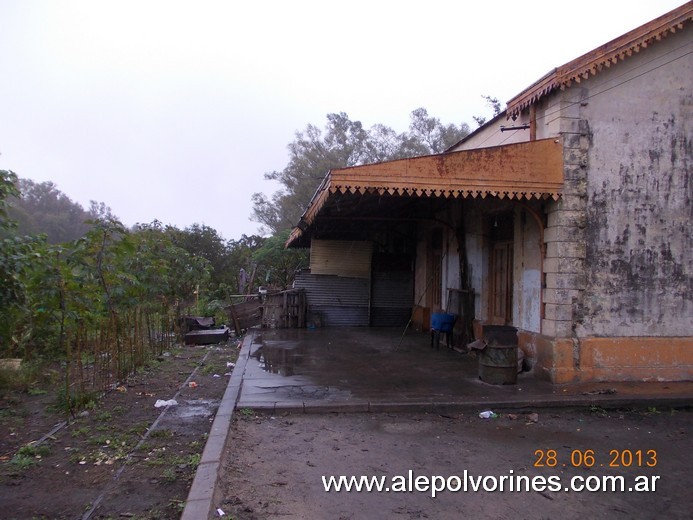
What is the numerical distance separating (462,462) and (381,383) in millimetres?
3068

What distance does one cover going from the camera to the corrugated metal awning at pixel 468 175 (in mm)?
7441

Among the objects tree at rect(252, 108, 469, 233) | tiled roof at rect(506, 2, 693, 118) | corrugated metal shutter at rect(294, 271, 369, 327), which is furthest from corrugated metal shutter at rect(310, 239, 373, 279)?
tree at rect(252, 108, 469, 233)

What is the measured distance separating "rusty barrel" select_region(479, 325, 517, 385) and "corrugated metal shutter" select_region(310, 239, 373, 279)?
8.19 metres

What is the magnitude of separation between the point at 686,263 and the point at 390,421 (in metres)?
5.63

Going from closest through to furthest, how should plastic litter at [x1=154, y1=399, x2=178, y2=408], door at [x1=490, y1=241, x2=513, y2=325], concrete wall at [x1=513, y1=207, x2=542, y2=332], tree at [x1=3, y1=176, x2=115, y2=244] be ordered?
plastic litter at [x1=154, y1=399, x2=178, y2=408] → concrete wall at [x1=513, y1=207, x2=542, y2=332] → door at [x1=490, y1=241, x2=513, y2=325] → tree at [x1=3, y1=176, x2=115, y2=244]

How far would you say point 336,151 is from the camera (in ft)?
140

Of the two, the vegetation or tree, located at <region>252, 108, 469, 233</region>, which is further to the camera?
tree, located at <region>252, 108, 469, 233</region>

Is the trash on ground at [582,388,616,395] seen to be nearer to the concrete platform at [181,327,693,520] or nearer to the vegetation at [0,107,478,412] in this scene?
the concrete platform at [181,327,693,520]

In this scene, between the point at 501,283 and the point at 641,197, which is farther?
the point at 501,283

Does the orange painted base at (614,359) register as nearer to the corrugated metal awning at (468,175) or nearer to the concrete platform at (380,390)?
the concrete platform at (380,390)

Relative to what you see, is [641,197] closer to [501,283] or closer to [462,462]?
[501,283]

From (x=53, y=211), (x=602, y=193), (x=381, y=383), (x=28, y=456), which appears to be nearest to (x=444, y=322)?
(x=381, y=383)

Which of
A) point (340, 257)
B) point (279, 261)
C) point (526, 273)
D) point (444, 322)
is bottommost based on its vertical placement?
point (444, 322)

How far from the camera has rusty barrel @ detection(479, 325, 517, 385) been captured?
791 centimetres
